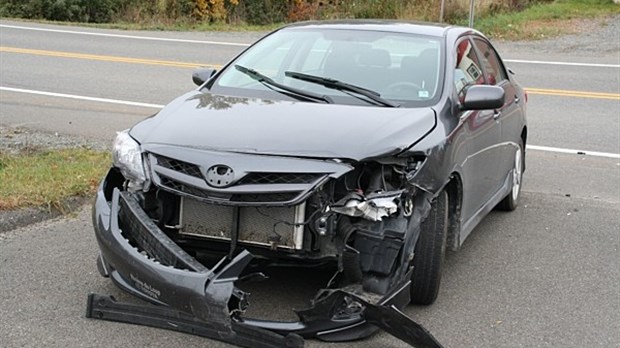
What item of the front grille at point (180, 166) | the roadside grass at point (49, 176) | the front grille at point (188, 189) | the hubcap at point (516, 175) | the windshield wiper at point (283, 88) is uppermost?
the windshield wiper at point (283, 88)

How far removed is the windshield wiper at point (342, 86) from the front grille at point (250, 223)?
4.31 feet

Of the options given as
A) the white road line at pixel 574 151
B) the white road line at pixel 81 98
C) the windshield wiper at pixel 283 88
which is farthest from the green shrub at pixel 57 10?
the windshield wiper at pixel 283 88

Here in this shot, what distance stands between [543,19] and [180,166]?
1918cm

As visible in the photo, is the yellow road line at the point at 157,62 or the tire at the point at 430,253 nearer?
the tire at the point at 430,253

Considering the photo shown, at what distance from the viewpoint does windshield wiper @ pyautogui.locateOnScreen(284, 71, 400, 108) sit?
5172mm

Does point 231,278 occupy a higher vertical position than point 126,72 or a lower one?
higher

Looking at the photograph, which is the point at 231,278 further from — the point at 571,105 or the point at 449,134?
the point at 571,105

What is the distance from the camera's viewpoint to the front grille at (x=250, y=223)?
4.17 meters

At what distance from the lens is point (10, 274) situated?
5.05 metres

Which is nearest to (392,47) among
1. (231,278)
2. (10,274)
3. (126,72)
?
(231,278)

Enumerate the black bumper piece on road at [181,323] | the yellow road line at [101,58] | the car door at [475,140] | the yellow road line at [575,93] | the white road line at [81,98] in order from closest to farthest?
the black bumper piece on road at [181,323]
the car door at [475,140]
the white road line at [81,98]
the yellow road line at [575,93]
the yellow road line at [101,58]

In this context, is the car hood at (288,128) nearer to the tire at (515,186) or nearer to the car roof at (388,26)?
the car roof at (388,26)

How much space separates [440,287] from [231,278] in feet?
6.03

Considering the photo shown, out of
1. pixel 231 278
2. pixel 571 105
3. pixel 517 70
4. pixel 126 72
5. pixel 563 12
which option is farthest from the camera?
pixel 563 12
